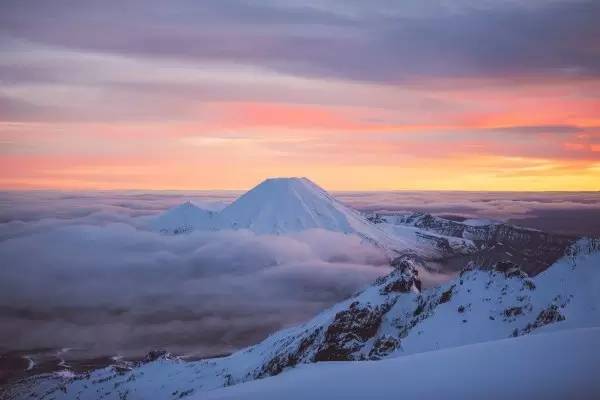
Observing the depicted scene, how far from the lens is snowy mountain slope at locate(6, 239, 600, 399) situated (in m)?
55.4

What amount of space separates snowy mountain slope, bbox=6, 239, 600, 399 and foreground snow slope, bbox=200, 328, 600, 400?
3234cm

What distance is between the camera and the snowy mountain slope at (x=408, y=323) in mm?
55375

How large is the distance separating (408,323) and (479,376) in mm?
68689

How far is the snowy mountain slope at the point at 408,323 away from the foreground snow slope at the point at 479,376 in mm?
32341

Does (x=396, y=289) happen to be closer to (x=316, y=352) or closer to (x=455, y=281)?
(x=455, y=281)

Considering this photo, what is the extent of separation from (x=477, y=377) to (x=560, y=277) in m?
58.2

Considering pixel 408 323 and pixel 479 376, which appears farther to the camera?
pixel 408 323

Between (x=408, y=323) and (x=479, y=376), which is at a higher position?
(x=479, y=376)

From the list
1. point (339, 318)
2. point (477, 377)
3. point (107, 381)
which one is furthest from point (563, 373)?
point (107, 381)

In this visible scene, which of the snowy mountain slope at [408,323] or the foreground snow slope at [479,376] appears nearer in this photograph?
the foreground snow slope at [479,376]

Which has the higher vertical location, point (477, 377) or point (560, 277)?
point (477, 377)

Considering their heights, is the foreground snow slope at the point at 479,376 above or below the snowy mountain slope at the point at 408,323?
above

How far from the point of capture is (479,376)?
8.72 meters

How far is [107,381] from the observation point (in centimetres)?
10088
